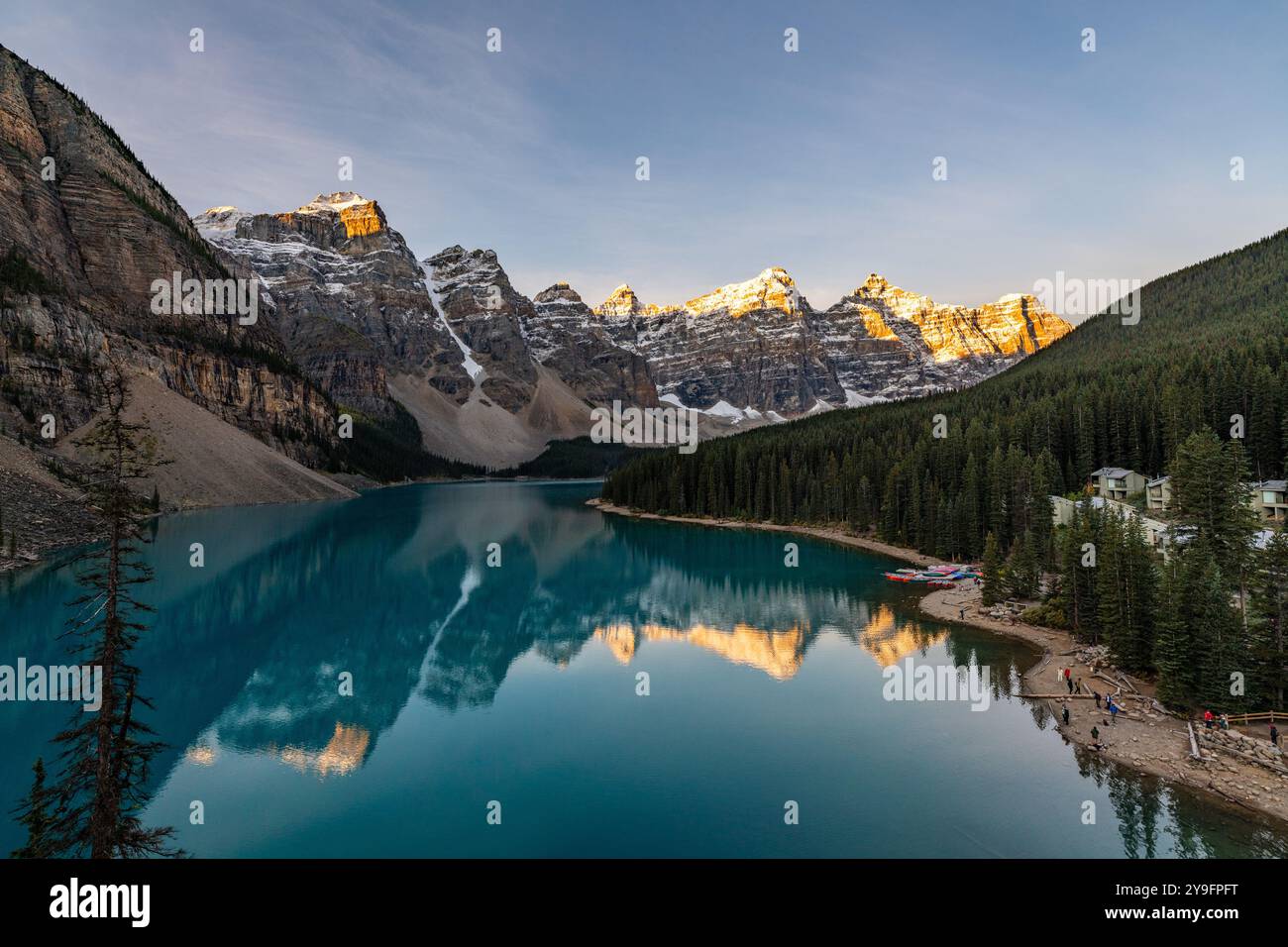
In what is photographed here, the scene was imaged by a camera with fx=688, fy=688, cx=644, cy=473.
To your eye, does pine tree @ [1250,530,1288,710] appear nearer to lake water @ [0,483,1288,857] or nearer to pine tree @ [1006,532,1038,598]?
lake water @ [0,483,1288,857]

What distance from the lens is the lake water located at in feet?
71.1

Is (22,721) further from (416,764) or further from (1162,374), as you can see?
(1162,374)

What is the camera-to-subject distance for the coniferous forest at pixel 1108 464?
3067 cm

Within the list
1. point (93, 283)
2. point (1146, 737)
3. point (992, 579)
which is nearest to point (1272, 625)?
point (1146, 737)

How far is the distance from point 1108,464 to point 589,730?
7735 cm

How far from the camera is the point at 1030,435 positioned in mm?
85500

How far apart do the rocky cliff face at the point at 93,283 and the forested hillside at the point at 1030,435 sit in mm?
95639

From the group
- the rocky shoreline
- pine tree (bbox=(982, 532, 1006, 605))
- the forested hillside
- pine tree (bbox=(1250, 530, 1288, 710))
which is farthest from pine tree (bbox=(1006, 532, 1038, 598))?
pine tree (bbox=(1250, 530, 1288, 710))

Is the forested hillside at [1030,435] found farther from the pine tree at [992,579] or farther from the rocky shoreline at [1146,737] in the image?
the rocky shoreline at [1146,737]

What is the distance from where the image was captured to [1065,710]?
30.4 m

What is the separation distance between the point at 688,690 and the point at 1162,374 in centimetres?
8140

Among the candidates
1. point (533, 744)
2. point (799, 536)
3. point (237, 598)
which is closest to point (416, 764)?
point (533, 744)
